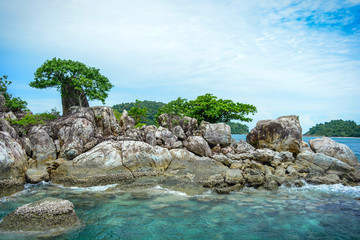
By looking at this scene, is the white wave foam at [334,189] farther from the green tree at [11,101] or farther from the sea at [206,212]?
the green tree at [11,101]

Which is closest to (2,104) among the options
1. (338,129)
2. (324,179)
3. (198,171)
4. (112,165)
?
(112,165)

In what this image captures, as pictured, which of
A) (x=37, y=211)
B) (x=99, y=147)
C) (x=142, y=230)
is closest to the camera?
(x=37, y=211)

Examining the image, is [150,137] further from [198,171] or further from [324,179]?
[324,179]

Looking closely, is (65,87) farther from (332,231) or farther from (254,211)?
(332,231)

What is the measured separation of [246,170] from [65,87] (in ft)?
71.4

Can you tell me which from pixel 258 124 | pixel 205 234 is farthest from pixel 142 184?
pixel 258 124

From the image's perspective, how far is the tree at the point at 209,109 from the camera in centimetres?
2938

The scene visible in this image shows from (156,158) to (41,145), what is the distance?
10238mm

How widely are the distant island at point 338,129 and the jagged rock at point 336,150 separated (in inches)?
3755

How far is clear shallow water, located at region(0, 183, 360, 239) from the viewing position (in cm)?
990

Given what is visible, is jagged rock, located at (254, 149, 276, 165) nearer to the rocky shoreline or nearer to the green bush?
the rocky shoreline

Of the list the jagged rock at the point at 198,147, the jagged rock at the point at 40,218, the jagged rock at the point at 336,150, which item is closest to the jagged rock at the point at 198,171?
the jagged rock at the point at 198,147

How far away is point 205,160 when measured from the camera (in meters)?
19.9

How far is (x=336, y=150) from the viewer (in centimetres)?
2319
